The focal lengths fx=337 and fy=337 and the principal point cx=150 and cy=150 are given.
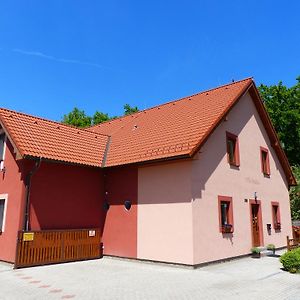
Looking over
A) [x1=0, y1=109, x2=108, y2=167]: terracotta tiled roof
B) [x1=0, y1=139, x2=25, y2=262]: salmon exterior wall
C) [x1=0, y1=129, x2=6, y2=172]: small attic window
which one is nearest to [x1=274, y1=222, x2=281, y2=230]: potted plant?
[x1=0, y1=109, x2=108, y2=167]: terracotta tiled roof

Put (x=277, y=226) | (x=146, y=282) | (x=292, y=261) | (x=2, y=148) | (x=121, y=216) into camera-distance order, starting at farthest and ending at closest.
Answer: (x=277, y=226)
(x=2, y=148)
(x=121, y=216)
(x=292, y=261)
(x=146, y=282)

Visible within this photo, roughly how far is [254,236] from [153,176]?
5.84 m

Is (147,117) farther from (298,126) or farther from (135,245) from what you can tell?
(298,126)

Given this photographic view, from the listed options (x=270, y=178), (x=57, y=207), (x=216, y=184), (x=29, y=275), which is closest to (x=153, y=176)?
(x=216, y=184)

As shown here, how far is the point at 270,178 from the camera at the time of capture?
18.0 metres

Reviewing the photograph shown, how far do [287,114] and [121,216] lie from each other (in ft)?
93.1

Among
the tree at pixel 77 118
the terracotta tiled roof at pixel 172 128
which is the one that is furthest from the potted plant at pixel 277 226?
the tree at pixel 77 118

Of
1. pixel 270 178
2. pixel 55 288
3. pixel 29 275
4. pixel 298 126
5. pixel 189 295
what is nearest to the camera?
pixel 189 295

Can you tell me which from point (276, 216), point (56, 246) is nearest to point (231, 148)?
point (276, 216)

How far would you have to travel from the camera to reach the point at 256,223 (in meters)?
15.8

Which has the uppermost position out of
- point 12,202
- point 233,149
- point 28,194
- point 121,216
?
point 233,149

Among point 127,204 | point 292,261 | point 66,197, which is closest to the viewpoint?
point 292,261

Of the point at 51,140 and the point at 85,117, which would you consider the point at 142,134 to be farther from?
the point at 85,117

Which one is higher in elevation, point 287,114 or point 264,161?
point 287,114
